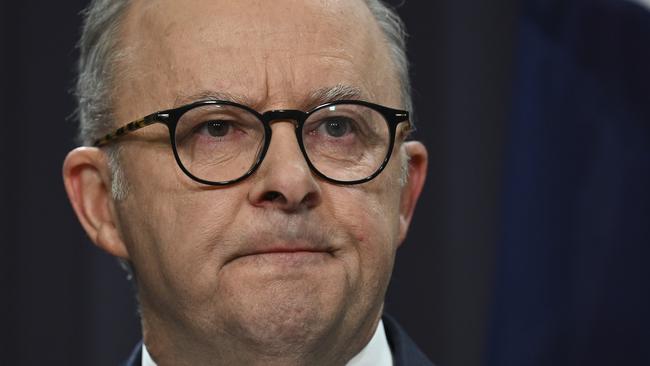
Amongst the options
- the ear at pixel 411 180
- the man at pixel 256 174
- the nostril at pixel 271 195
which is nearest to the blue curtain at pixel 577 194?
the ear at pixel 411 180

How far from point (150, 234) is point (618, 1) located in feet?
4.93

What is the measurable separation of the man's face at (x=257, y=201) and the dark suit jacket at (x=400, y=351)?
0.12 metres

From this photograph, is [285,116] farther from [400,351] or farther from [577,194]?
[577,194]

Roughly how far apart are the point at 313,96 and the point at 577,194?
1134 millimetres

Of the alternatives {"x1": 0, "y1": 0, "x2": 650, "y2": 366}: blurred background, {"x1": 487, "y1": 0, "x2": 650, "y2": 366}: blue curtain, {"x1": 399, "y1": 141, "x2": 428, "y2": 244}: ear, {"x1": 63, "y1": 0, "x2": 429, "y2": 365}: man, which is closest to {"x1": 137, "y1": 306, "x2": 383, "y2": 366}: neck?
{"x1": 63, "y1": 0, "x2": 429, "y2": 365}: man

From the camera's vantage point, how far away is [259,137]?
182 centimetres

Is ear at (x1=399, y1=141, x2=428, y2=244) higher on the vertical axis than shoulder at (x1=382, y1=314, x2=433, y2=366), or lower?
higher

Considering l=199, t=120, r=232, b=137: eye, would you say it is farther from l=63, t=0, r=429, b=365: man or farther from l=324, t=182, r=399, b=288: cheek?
l=324, t=182, r=399, b=288: cheek

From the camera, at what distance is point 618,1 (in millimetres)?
2734

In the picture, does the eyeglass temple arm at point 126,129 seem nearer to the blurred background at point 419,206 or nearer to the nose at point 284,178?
the nose at point 284,178

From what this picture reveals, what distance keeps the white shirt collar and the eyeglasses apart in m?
0.36

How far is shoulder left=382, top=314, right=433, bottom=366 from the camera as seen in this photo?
2061 millimetres

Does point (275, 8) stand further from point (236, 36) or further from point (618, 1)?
point (618, 1)

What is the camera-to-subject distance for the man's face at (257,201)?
177 centimetres
